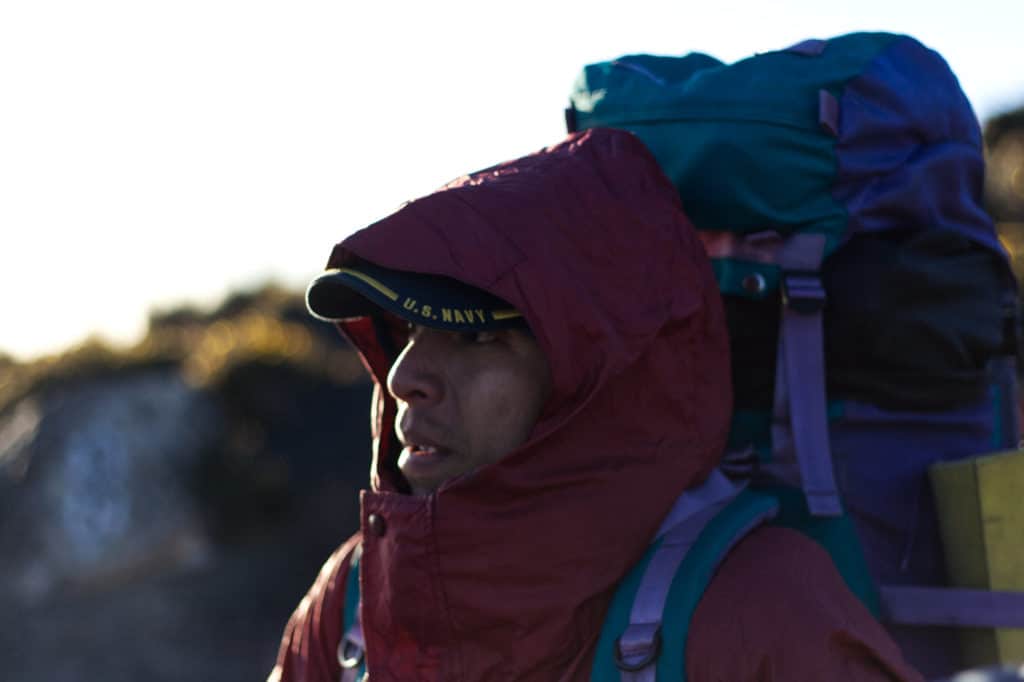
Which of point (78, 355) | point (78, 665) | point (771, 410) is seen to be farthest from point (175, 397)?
point (771, 410)

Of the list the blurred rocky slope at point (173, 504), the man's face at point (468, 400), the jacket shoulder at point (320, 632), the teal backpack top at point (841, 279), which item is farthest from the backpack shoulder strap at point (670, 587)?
the blurred rocky slope at point (173, 504)

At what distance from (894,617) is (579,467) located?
774mm

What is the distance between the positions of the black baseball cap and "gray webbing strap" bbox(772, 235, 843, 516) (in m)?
0.62

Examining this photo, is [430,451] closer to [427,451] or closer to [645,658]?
[427,451]

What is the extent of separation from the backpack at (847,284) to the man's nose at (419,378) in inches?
26.9

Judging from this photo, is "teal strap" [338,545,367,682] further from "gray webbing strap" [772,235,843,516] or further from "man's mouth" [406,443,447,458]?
"gray webbing strap" [772,235,843,516]

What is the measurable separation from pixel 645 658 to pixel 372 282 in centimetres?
87

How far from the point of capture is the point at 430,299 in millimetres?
2426

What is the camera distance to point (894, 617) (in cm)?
263

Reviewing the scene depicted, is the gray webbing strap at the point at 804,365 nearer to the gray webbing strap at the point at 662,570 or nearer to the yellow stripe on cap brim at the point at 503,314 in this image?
the gray webbing strap at the point at 662,570

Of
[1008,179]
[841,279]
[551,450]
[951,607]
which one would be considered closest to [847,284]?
[841,279]

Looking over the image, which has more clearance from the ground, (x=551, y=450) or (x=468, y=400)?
(x=468, y=400)

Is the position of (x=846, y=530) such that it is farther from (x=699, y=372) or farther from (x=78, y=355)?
(x=78, y=355)

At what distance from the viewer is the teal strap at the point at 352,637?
264cm
